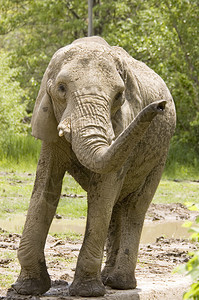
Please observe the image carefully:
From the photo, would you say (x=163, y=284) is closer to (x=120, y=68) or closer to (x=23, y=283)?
(x=23, y=283)

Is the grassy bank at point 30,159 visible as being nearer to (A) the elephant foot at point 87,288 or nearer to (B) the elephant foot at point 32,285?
(B) the elephant foot at point 32,285

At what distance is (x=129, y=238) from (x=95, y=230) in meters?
0.96

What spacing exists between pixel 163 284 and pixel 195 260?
3.94 m

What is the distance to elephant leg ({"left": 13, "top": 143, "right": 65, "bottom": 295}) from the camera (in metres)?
6.53

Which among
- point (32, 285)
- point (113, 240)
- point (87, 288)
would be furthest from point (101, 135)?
point (113, 240)

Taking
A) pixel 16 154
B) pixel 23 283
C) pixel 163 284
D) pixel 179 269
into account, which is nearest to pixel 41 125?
pixel 23 283

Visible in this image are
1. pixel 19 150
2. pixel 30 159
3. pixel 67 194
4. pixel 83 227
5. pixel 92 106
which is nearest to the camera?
pixel 92 106

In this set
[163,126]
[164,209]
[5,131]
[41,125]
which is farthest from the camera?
[5,131]

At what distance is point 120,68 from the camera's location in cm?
641

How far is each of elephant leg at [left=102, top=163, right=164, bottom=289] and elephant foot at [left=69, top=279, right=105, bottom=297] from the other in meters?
0.66

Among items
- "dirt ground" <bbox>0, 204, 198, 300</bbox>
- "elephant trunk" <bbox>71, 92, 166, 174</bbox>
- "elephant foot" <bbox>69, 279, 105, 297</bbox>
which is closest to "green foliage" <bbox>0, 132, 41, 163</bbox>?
"dirt ground" <bbox>0, 204, 198, 300</bbox>

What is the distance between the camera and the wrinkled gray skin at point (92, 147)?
5766 mm

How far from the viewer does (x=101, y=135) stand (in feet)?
18.8

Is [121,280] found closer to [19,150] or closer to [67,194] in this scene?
[67,194]
